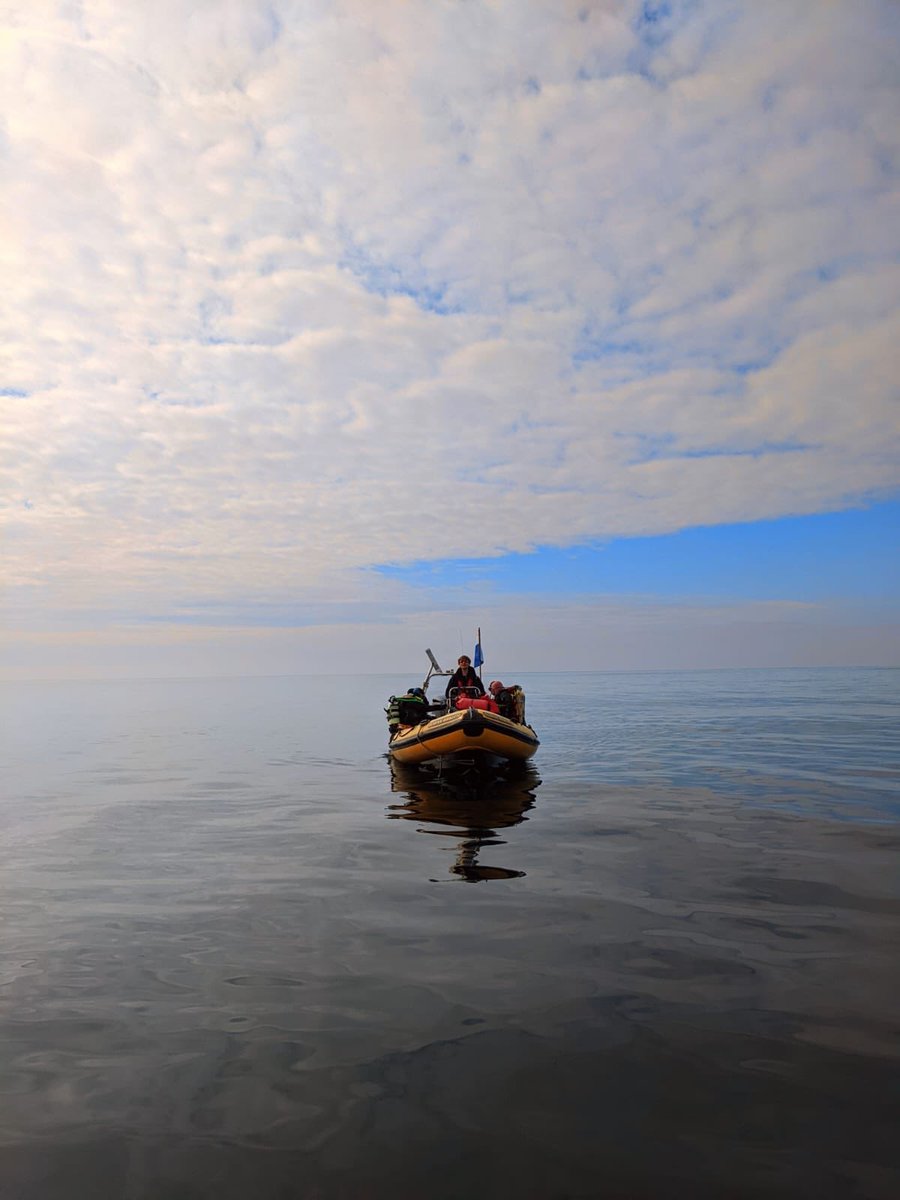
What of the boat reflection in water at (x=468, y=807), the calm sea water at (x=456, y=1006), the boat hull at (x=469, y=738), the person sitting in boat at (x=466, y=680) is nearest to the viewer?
the calm sea water at (x=456, y=1006)

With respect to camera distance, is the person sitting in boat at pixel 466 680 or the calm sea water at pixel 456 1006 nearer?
the calm sea water at pixel 456 1006

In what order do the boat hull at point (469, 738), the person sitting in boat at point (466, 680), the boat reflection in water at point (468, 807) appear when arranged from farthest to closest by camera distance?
the person sitting in boat at point (466, 680) → the boat hull at point (469, 738) → the boat reflection in water at point (468, 807)

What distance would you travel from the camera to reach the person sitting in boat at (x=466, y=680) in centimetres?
1989

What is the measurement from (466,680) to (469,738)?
12.1 feet

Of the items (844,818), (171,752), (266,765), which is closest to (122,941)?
(844,818)

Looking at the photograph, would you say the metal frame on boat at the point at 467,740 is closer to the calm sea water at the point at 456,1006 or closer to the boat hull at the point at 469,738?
the boat hull at the point at 469,738

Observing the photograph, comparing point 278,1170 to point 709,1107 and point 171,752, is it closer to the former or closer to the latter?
point 709,1107

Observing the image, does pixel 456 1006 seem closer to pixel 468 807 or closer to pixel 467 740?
pixel 468 807

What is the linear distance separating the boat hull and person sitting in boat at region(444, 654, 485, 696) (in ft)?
6.91

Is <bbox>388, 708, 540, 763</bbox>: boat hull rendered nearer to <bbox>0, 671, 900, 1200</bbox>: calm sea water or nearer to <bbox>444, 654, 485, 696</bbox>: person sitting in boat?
<bbox>444, 654, 485, 696</bbox>: person sitting in boat

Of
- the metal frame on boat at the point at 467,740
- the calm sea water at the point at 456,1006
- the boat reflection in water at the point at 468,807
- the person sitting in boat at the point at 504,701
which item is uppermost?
the person sitting in boat at the point at 504,701

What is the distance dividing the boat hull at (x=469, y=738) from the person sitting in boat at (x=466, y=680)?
2.11 meters

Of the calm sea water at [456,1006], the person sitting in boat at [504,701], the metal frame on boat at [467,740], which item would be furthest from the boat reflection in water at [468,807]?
the person sitting in boat at [504,701]

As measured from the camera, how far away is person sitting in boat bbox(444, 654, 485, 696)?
19.9 metres
